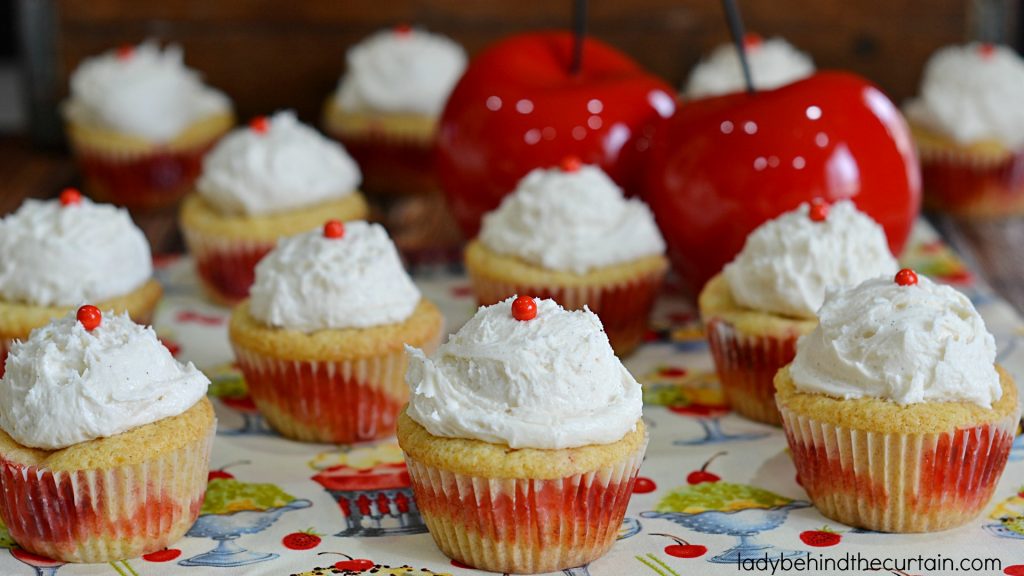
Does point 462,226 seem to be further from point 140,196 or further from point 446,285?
point 140,196

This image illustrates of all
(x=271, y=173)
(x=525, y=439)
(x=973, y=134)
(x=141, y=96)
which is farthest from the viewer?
(x=141, y=96)

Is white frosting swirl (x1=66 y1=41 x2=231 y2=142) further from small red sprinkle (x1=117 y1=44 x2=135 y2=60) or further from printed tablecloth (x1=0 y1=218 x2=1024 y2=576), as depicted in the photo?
printed tablecloth (x1=0 y1=218 x2=1024 y2=576)

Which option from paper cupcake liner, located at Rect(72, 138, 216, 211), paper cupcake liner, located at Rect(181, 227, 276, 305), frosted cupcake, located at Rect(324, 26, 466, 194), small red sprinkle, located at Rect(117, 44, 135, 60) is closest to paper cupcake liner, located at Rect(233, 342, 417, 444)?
paper cupcake liner, located at Rect(181, 227, 276, 305)

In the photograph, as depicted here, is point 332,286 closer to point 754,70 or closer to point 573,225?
point 573,225

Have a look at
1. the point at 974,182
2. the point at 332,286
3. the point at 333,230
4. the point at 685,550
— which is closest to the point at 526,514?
the point at 685,550

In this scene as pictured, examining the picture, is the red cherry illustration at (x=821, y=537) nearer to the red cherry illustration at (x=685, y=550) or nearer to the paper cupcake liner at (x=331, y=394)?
the red cherry illustration at (x=685, y=550)

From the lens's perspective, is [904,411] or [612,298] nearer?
[904,411]

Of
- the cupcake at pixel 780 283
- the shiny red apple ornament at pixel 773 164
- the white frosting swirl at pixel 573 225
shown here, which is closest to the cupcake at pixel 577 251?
the white frosting swirl at pixel 573 225
